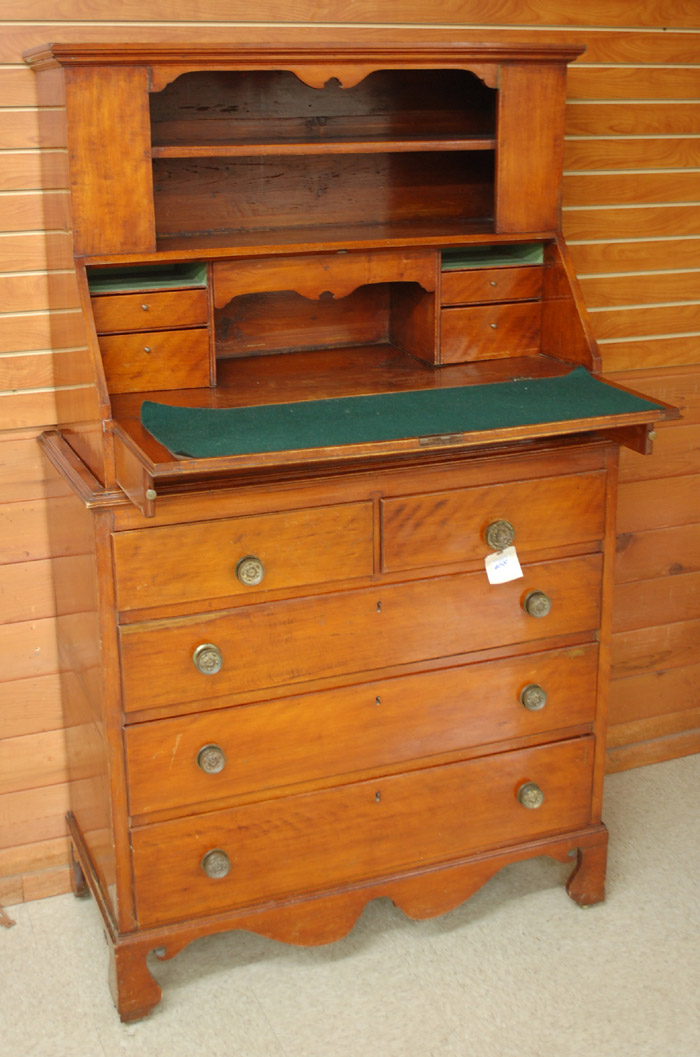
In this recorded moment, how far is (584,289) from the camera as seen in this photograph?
3025 mm

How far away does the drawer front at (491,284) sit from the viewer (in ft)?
8.48

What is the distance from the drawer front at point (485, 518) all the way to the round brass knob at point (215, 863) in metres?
0.69

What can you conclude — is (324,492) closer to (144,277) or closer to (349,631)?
(349,631)

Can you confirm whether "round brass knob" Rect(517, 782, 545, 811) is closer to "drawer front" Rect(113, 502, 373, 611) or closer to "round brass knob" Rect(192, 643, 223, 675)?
"drawer front" Rect(113, 502, 373, 611)

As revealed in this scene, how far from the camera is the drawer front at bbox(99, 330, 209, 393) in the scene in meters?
2.37

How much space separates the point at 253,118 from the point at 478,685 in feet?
4.40

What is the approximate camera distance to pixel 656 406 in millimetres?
2275

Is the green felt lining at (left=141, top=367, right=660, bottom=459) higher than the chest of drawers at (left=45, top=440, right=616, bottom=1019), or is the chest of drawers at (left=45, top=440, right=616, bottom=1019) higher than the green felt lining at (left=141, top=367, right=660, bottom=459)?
the green felt lining at (left=141, top=367, right=660, bottom=459)

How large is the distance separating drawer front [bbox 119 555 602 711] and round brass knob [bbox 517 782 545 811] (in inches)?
13.7

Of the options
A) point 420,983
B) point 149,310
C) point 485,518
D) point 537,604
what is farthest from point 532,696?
point 149,310

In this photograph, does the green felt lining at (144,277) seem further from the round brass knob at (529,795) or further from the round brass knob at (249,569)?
the round brass knob at (529,795)

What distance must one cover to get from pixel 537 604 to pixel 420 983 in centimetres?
88

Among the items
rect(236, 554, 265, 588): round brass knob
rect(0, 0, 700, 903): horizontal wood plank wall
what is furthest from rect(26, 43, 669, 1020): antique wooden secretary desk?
rect(0, 0, 700, 903): horizontal wood plank wall

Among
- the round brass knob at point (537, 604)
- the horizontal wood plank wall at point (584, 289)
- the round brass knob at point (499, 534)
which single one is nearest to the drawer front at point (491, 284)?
the horizontal wood plank wall at point (584, 289)
